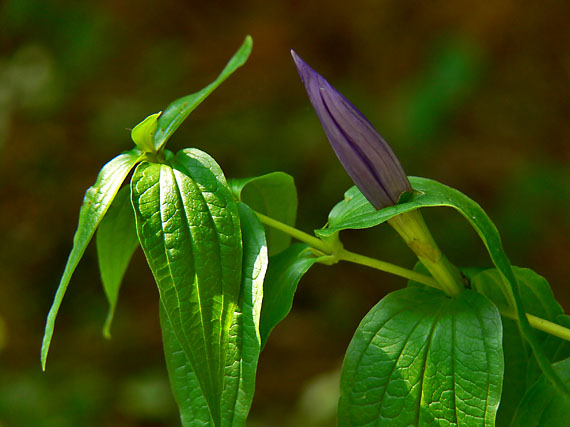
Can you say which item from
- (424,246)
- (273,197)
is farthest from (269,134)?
(424,246)

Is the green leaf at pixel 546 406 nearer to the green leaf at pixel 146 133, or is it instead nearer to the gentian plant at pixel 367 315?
the gentian plant at pixel 367 315

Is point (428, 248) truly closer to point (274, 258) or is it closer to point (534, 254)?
point (274, 258)

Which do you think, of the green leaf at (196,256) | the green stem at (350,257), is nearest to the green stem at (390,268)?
the green stem at (350,257)

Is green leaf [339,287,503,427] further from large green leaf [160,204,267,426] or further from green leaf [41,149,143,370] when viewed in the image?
green leaf [41,149,143,370]

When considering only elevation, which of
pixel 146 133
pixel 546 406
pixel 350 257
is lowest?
pixel 546 406

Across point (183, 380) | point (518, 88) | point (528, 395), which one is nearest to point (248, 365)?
point (183, 380)

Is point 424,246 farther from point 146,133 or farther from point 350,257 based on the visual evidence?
point 146,133
